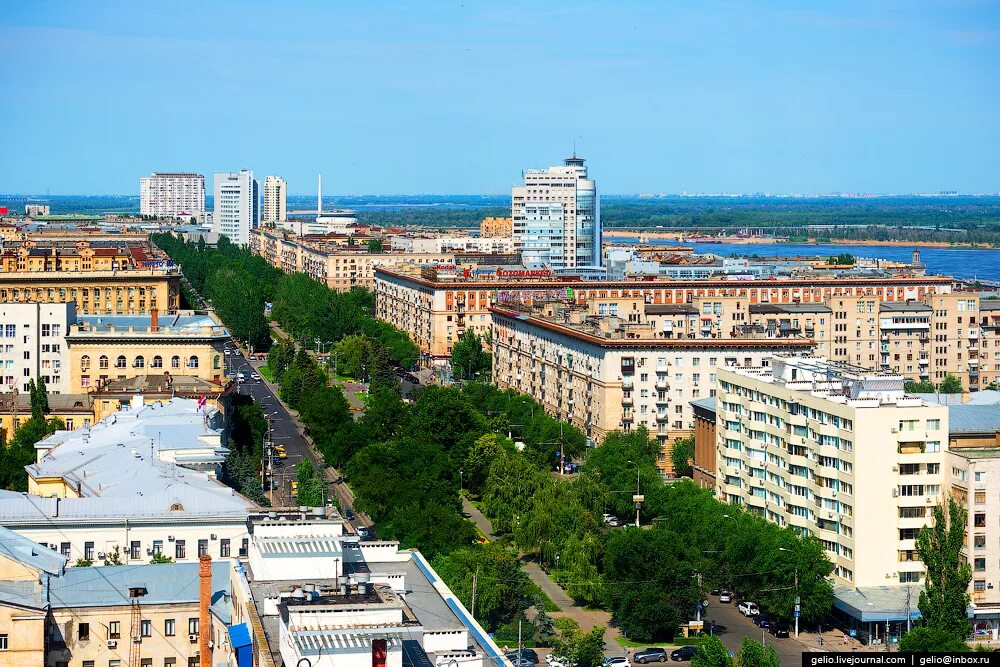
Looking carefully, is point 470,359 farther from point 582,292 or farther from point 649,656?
point 649,656

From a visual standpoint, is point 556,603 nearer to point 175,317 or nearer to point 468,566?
point 468,566

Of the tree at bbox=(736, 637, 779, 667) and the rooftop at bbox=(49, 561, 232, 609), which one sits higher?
the rooftop at bbox=(49, 561, 232, 609)

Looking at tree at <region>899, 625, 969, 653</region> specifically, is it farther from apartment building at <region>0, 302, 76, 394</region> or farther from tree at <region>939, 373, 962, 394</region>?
apartment building at <region>0, 302, 76, 394</region>

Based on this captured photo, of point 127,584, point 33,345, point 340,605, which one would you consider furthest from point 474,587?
point 33,345

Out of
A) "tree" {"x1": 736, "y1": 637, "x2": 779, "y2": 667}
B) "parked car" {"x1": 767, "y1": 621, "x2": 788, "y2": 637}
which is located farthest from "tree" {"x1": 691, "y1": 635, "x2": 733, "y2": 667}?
"parked car" {"x1": 767, "y1": 621, "x2": 788, "y2": 637}

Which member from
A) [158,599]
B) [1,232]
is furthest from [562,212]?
[158,599]

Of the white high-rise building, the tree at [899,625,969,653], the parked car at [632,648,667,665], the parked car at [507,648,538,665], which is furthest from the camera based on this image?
the white high-rise building
